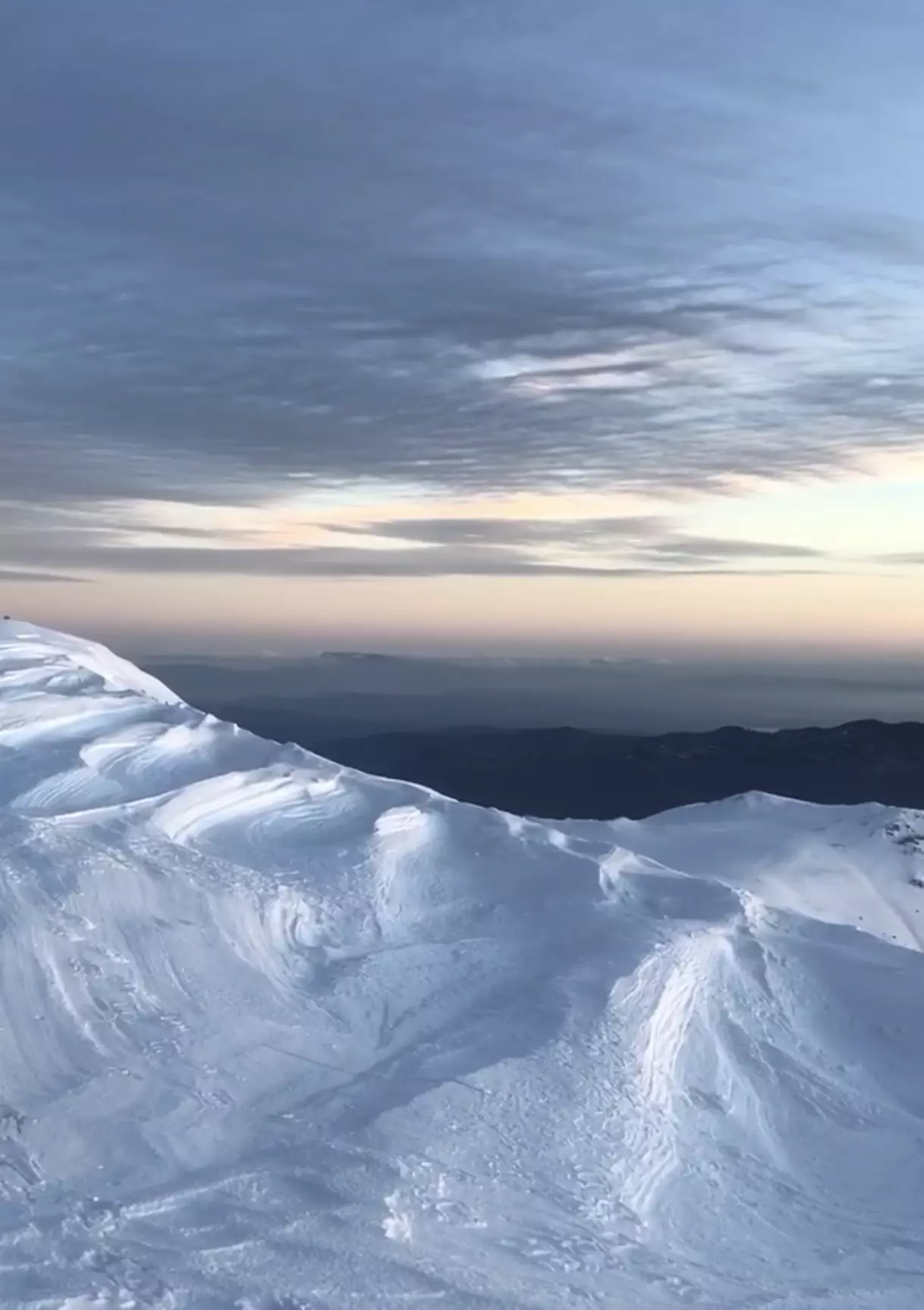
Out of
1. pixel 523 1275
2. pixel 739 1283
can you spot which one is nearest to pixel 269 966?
pixel 523 1275

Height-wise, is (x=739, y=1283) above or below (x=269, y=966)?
below

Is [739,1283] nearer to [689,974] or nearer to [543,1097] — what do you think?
[543,1097]

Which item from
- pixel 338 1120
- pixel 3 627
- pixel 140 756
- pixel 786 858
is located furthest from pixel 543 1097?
pixel 786 858

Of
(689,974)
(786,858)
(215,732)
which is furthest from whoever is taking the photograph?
(786,858)

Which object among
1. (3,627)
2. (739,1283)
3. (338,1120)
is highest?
(3,627)

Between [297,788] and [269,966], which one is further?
[297,788]

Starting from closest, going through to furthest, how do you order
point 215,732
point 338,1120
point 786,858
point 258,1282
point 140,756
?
1. point 258,1282
2. point 338,1120
3. point 140,756
4. point 215,732
5. point 786,858
